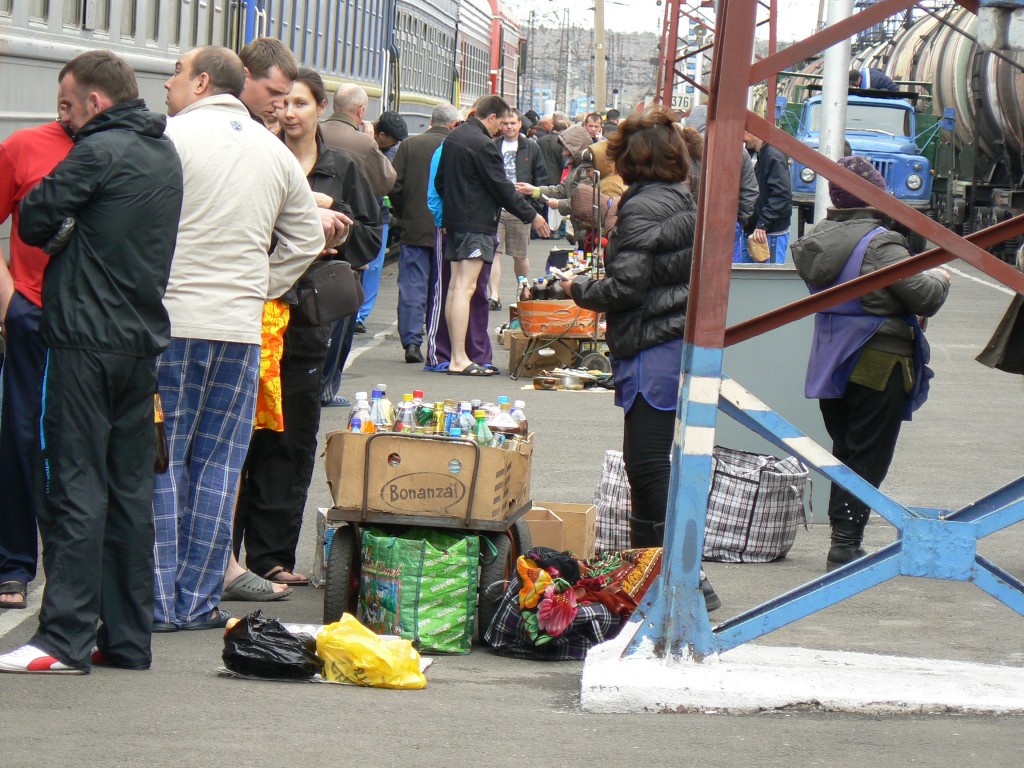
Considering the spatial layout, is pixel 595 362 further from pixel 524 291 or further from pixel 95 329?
pixel 95 329

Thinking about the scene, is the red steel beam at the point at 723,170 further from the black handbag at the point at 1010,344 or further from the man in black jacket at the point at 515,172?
the man in black jacket at the point at 515,172

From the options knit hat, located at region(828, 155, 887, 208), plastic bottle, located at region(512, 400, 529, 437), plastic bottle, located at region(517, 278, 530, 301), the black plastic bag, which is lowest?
the black plastic bag

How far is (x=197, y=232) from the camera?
5.45 m

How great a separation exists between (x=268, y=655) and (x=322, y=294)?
1.58m

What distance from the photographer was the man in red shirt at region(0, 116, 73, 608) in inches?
224

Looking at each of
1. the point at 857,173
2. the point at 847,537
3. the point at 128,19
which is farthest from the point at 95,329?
the point at 128,19

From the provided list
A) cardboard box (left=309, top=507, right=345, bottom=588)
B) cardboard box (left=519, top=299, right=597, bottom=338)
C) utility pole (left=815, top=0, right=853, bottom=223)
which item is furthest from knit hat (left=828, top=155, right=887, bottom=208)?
cardboard box (left=519, top=299, right=597, bottom=338)

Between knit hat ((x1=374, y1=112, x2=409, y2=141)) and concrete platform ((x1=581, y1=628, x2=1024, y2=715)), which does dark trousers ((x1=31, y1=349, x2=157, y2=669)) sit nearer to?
concrete platform ((x1=581, y1=628, x2=1024, y2=715))

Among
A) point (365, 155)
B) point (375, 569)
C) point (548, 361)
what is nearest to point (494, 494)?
point (375, 569)

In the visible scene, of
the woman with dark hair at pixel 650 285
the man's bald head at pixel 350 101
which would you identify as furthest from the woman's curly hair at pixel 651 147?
the man's bald head at pixel 350 101

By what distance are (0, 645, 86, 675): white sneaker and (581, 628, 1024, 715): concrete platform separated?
5.28ft

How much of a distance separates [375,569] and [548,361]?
7301 mm

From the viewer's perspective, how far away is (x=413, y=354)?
1326cm

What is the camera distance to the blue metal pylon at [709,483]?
196 inches
